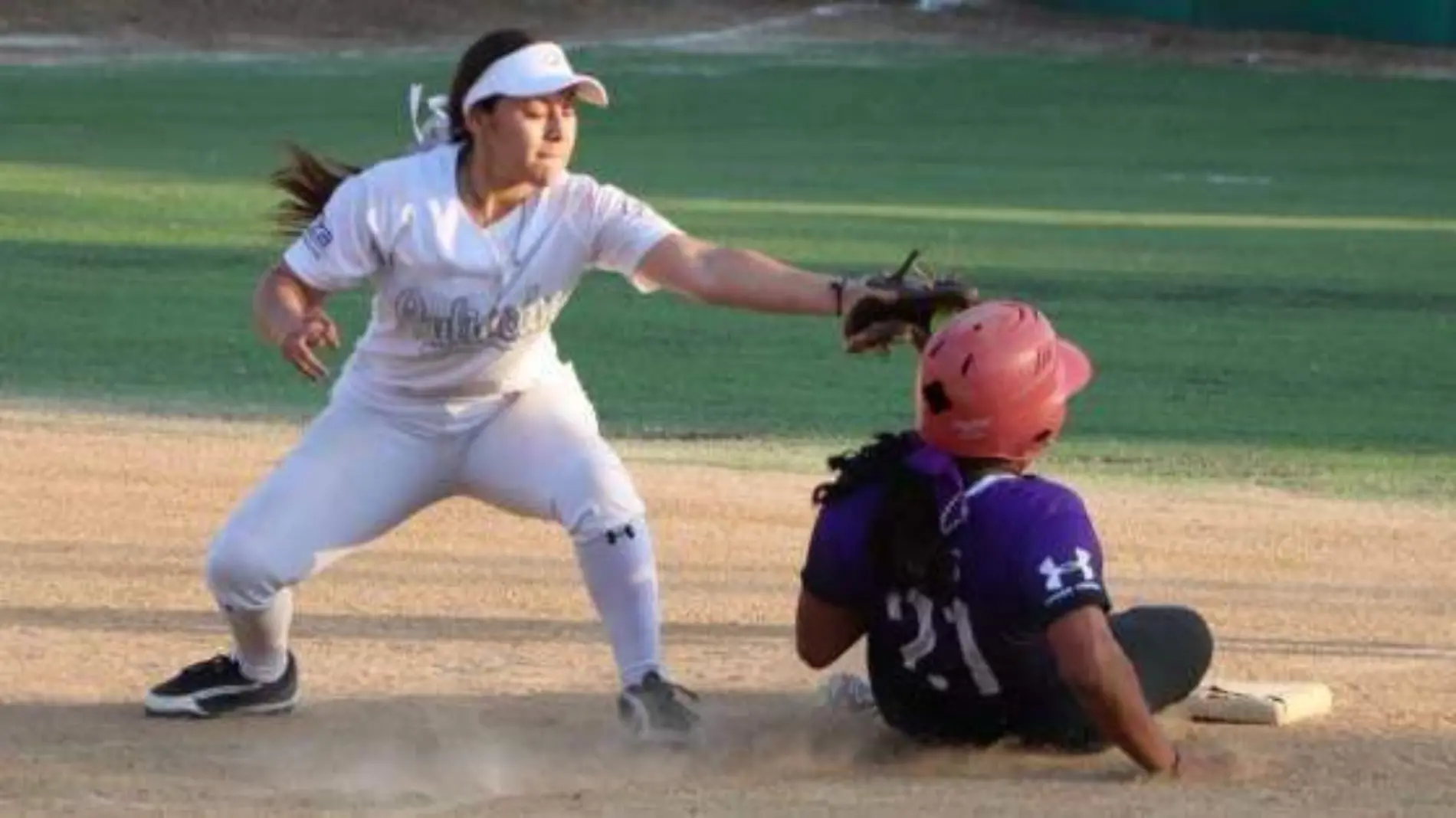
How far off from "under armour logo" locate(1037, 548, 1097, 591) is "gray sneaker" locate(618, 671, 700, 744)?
992 millimetres

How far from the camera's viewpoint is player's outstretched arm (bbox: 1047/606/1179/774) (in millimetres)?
6070

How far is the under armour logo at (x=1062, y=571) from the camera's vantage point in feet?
20.0

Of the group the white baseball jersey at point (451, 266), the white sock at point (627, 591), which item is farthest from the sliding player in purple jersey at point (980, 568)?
the white baseball jersey at point (451, 266)

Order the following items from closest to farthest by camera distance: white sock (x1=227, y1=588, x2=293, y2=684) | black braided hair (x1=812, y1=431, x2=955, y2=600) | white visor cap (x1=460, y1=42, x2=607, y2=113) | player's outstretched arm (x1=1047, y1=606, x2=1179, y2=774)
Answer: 1. player's outstretched arm (x1=1047, y1=606, x2=1179, y2=774)
2. black braided hair (x1=812, y1=431, x2=955, y2=600)
3. white visor cap (x1=460, y1=42, x2=607, y2=113)
4. white sock (x1=227, y1=588, x2=293, y2=684)

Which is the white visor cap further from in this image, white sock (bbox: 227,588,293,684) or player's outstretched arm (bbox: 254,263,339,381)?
white sock (bbox: 227,588,293,684)

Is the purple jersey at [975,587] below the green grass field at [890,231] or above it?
above

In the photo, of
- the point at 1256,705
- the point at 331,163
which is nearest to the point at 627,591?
the point at 331,163

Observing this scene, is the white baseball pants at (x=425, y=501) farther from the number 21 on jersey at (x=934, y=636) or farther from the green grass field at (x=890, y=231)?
the green grass field at (x=890, y=231)

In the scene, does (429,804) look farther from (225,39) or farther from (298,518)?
(225,39)

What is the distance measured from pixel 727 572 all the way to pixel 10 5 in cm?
3745

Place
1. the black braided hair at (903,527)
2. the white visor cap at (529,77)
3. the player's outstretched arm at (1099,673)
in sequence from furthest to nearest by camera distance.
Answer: the white visor cap at (529,77) < the black braided hair at (903,527) < the player's outstretched arm at (1099,673)

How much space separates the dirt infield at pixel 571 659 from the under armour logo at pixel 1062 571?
1.28 feet

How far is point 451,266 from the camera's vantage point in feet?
22.1

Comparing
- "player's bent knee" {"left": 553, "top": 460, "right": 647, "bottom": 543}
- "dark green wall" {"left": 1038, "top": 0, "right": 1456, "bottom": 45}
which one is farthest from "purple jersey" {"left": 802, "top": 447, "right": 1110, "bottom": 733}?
"dark green wall" {"left": 1038, "top": 0, "right": 1456, "bottom": 45}
